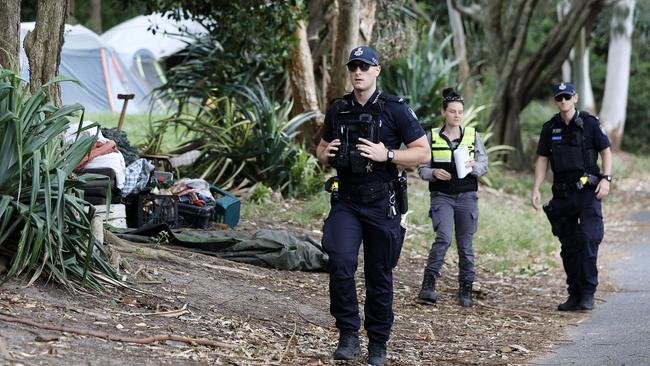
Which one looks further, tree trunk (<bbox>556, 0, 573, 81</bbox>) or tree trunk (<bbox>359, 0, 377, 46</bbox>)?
tree trunk (<bbox>556, 0, 573, 81</bbox>)

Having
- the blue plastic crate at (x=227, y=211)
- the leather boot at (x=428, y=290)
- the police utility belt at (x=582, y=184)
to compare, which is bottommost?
the leather boot at (x=428, y=290)

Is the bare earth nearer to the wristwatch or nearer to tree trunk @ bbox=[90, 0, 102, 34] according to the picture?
the wristwatch

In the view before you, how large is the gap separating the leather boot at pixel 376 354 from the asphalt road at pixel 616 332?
1111 millimetres

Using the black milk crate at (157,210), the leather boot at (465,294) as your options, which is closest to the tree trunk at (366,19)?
the black milk crate at (157,210)

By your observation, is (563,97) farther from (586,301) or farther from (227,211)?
(227,211)

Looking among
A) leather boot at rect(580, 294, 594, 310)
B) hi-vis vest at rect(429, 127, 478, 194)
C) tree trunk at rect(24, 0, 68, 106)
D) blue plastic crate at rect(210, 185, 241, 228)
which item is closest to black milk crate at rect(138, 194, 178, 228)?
blue plastic crate at rect(210, 185, 241, 228)

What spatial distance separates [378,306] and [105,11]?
1405 inches

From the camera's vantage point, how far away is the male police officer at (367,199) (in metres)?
6.74

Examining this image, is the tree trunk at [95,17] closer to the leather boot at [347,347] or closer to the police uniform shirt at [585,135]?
the police uniform shirt at [585,135]

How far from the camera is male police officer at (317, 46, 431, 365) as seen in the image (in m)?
6.74

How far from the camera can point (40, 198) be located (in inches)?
275

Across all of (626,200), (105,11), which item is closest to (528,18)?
(626,200)

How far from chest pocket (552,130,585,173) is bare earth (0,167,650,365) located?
4.17ft

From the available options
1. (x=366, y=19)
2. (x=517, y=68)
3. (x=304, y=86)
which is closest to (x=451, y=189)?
(x=304, y=86)
